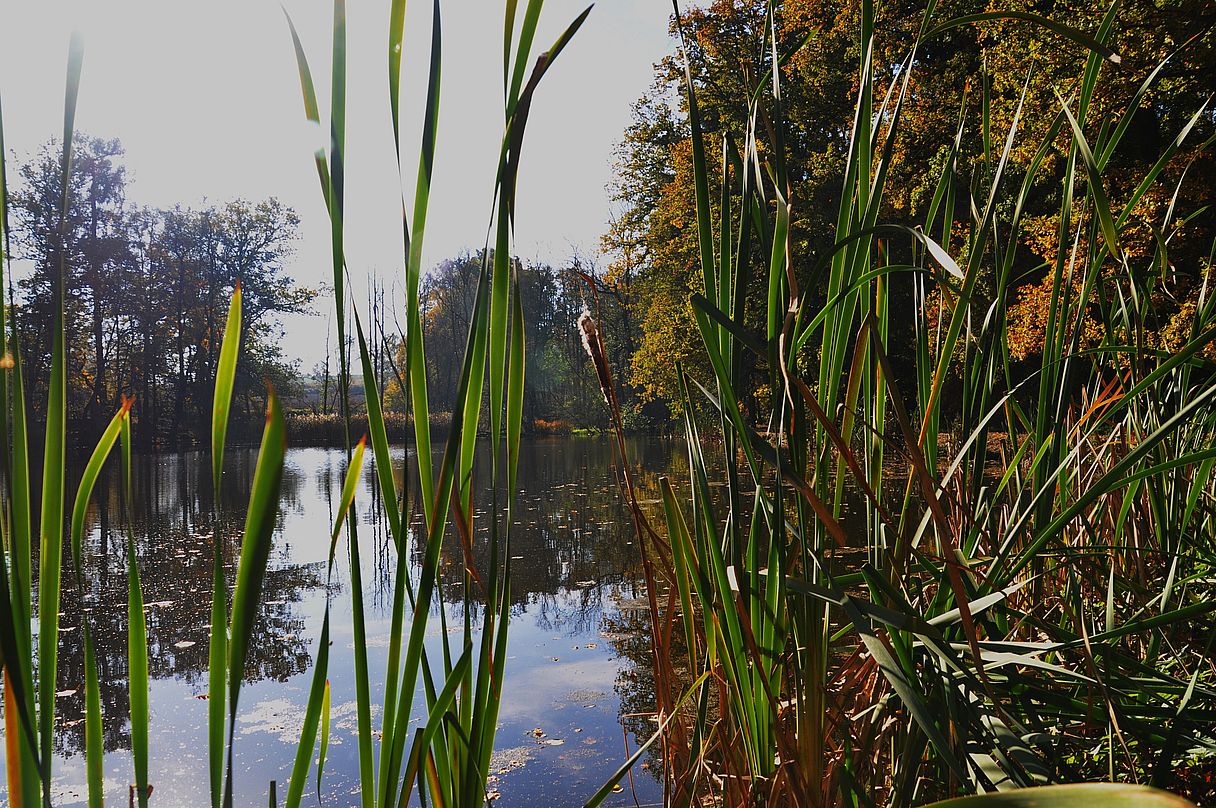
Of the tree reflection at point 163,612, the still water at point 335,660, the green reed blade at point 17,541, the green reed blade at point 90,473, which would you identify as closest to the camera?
the green reed blade at point 17,541

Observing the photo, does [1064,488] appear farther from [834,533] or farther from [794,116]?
[794,116]

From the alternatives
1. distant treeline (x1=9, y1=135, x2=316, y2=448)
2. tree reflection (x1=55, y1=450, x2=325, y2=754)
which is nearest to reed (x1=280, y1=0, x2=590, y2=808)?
tree reflection (x1=55, y1=450, x2=325, y2=754)

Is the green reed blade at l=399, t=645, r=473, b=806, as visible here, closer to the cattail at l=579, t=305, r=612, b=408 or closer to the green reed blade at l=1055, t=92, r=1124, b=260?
the cattail at l=579, t=305, r=612, b=408

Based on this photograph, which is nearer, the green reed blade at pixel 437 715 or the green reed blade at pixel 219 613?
the green reed blade at pixel 219 613

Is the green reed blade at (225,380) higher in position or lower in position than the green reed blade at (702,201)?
lower

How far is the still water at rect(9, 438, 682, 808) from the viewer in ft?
9.01

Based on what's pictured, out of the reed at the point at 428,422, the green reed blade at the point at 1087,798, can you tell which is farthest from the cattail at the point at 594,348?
the green reed blade at the point at 1087,798

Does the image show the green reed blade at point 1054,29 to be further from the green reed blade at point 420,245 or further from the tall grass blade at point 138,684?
the tall grass blade at point 138,684

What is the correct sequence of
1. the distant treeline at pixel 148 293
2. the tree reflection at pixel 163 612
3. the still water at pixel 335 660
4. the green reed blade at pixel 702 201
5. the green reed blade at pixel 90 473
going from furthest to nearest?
1. the distant treeline at pixel 148 293
2. the tree reflection at pixel 163 612
3. the still water at pixel 335 660
4. the green reed blade at pixel 702 201
5. the green reed blade at pixel 90 473

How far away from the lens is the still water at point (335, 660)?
2746 mm

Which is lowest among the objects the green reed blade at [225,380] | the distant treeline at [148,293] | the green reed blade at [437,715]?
the green reed blade at [437,715]

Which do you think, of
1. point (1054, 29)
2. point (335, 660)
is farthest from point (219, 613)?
point (335, 660)

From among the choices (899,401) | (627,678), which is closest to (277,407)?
(899,401)

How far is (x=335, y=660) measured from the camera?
400 centimetres
